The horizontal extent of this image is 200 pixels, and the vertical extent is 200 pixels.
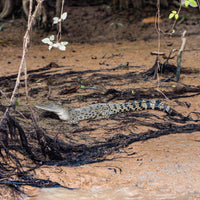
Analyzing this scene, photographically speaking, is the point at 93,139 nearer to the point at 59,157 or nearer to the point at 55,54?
the point at 59,157

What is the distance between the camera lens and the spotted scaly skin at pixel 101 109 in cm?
516

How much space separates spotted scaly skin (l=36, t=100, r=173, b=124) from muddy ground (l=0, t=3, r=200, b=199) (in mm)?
123

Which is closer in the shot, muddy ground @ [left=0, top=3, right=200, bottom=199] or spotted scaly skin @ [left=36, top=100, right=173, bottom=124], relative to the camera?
muddy ground @ [left=0, top=3, right=200, bottom=199]

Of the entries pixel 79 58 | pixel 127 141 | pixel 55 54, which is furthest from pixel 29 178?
pixel 55 54

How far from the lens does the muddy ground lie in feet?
11.8

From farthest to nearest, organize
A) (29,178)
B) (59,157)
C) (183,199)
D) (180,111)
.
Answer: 1. (180,111)
2. (59,157)
3. (29,178)
4. (183,199)

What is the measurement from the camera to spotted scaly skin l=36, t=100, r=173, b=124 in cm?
516

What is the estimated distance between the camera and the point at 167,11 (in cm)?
1127

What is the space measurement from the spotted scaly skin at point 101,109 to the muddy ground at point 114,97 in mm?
123

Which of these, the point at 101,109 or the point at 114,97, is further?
the point at 114,97

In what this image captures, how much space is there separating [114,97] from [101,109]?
731mm

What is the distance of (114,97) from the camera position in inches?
236

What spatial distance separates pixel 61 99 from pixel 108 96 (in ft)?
3.01

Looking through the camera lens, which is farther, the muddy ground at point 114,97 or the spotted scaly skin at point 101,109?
the spotted scaly skin at point 101,109
